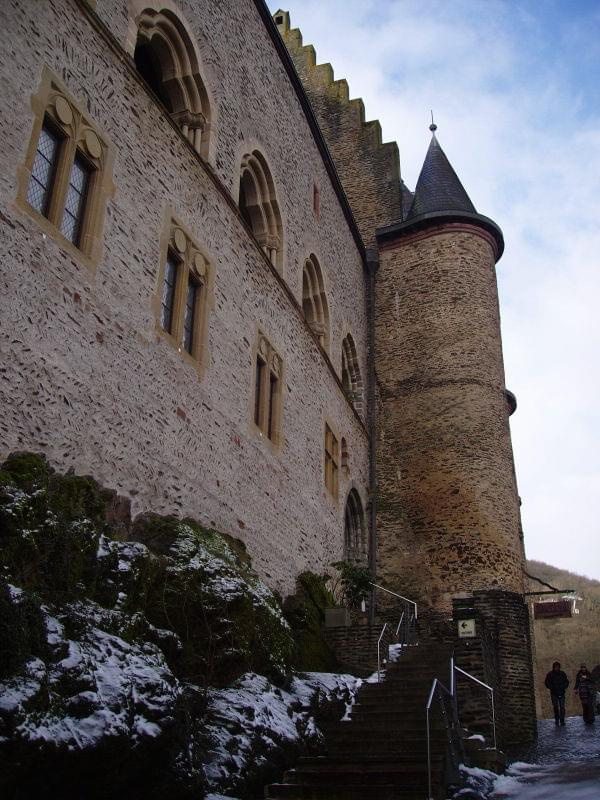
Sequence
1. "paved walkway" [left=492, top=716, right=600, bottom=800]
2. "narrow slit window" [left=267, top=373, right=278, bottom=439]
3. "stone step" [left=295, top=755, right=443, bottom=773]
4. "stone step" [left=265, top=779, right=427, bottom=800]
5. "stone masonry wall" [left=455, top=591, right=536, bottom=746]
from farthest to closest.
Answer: "stone masonry wall" [left=455, top=591, right=536, bottom=746] → "narrow slit window" [left=267, top=373, right=278, bottom=439] → "stone step" [left=295, top=755, right=443, bottom=773] → "paved walkway" [left=492, top=716, right=600, bottom=800] → "stone step" [left=265, top=779, right=427, bottom=800]

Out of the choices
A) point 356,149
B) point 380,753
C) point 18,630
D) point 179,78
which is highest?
point 356,149

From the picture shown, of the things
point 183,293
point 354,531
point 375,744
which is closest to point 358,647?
point 375,744

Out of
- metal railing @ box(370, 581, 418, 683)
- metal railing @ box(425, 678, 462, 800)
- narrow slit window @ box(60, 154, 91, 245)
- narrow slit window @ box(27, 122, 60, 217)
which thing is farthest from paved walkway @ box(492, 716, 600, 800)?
narrow slit window @ box(27, 122, 60, 217)

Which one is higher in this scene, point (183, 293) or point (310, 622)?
point (183, 293)

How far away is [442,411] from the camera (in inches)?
794

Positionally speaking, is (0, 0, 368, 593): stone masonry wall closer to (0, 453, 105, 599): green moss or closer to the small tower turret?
(0, 453, 105, 599): green moss

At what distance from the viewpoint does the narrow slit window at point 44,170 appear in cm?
807

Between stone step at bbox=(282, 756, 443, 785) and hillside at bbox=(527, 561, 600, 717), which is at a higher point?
hillside at bbox=(527, 561, 600, 717)

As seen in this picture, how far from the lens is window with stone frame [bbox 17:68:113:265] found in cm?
806

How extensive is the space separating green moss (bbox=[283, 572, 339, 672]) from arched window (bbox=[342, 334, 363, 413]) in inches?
287

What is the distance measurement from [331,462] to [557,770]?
8614 millimetres

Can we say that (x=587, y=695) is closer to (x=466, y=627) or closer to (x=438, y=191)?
(x=466, y=627)

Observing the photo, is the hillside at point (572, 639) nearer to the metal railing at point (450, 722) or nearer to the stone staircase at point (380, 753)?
the stone staircase at point (380, 753)

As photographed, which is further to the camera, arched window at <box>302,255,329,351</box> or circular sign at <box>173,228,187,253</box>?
arched window at <box>302,255,329,351</box>
